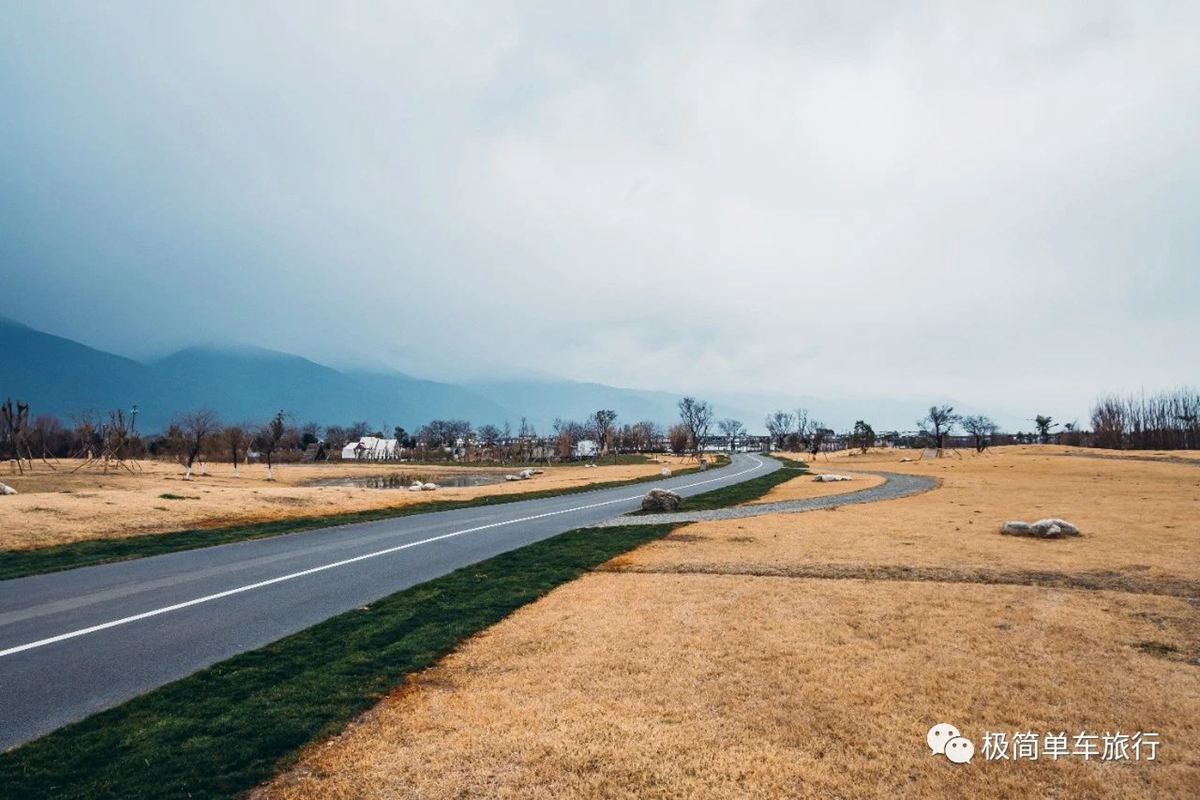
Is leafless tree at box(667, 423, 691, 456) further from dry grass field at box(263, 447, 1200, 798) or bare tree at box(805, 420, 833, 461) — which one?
dry grass field at box(263, 447, 1200, 798)

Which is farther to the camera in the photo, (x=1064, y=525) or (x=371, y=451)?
(x=371, y=451)

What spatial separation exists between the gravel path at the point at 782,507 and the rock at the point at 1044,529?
7.85 meters

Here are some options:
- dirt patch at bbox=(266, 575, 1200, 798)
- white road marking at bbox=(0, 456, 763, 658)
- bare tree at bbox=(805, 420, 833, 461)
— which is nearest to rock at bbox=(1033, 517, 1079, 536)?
dirt patch at bbox=(266, 575, 1200, 798)

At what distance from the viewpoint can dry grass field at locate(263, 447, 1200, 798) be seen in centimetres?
485

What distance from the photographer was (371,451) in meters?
130

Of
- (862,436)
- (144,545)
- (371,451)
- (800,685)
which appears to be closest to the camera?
(800,685)

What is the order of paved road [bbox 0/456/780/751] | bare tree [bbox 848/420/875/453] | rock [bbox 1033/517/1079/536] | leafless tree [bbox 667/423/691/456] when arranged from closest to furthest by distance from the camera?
1. paved road [bbox 0/456/780/751]
2. rock [bbox 1033/517/1079/536]
3. bare tree [bbox 848/420/875/453]
4. leafless tree [bbox 667/423/691/456]

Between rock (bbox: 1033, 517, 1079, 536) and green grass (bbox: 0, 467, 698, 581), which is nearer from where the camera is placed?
green grass (bbox: 0, 467, 698, 581)

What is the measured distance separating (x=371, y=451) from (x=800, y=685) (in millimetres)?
133864

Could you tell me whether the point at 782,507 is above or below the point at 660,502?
below

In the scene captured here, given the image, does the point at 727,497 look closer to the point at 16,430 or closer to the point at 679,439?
the point at 16,430

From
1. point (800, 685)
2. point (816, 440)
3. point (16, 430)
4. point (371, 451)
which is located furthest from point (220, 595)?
point (371, 451)

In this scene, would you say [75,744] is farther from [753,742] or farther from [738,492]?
[738,492]

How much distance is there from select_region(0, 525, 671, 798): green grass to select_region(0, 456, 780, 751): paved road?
584 mm
